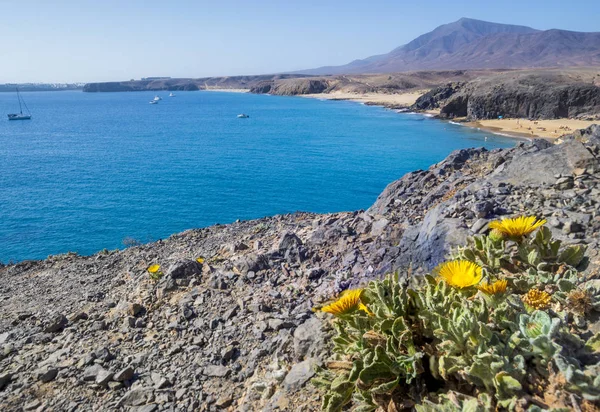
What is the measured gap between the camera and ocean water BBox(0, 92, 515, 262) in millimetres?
20422

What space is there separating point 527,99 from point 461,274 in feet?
189

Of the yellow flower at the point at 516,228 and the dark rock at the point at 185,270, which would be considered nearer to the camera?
the yellow flower at the point at 516,228

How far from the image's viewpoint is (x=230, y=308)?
21.7ft

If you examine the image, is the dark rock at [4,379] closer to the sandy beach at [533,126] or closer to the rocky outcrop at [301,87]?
the sandy beach at [533,126]

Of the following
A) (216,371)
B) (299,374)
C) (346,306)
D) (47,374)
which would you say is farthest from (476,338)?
(47,374)

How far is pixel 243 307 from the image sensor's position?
654 centimetres

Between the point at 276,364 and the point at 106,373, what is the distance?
2.34 metres

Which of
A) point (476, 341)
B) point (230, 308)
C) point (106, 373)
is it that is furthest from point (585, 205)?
point (106, 373)

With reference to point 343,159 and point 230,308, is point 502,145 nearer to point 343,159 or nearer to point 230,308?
point 343,159

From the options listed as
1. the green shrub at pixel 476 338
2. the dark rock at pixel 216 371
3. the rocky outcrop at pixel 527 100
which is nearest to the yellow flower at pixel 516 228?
the green shrub at pixel 476 338

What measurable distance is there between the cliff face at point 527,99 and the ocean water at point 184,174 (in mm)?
5921

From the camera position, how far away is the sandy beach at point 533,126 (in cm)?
4081

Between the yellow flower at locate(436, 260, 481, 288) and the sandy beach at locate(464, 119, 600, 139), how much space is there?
135 feet

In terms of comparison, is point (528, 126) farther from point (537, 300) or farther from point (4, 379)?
point (4, 379)
